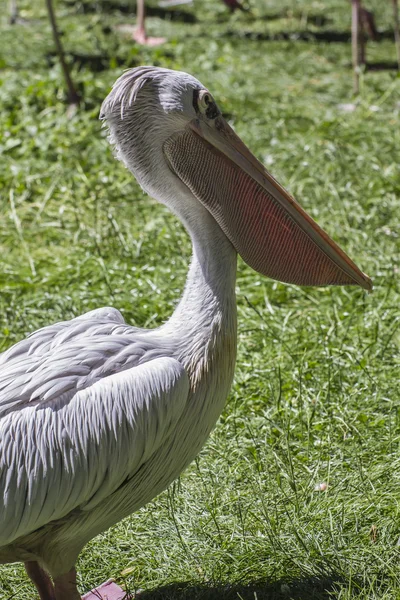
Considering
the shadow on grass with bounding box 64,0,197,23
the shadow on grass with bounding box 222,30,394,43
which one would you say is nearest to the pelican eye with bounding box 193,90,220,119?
the shadow on grass with bounding box 222,30,394,43

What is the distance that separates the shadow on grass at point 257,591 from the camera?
8.65 ft

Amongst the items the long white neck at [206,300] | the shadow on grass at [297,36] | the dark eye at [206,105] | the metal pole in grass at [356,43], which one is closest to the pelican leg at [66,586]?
the long white neck at [206,300]

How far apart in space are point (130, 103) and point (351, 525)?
1534 millimetres

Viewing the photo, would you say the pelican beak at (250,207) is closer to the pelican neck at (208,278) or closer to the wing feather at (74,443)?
the pelican neck at (208,278)

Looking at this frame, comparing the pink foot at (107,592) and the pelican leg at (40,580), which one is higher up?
the pelican leg at (40,580)

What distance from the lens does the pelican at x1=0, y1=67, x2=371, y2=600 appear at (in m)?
2.29

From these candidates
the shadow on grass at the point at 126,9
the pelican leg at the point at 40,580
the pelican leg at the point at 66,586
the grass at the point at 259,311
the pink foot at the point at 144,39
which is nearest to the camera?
the pelican leg at the point at 66,586

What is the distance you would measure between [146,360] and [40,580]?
775 mm

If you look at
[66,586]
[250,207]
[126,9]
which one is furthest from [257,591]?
[126,9]

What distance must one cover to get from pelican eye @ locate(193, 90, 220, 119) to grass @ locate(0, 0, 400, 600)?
1191mm

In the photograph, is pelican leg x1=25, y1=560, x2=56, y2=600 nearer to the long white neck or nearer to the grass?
the grass

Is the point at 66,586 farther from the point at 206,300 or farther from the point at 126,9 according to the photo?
the point at 126,9

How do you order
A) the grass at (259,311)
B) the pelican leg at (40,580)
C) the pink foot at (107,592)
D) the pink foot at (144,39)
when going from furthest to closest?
the pink foot at (144,39) < the grass at (259,311) < the pink foot at (107,592) < the pelican leg at (40,580)

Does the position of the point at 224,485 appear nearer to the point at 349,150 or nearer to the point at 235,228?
the point at 235,228
